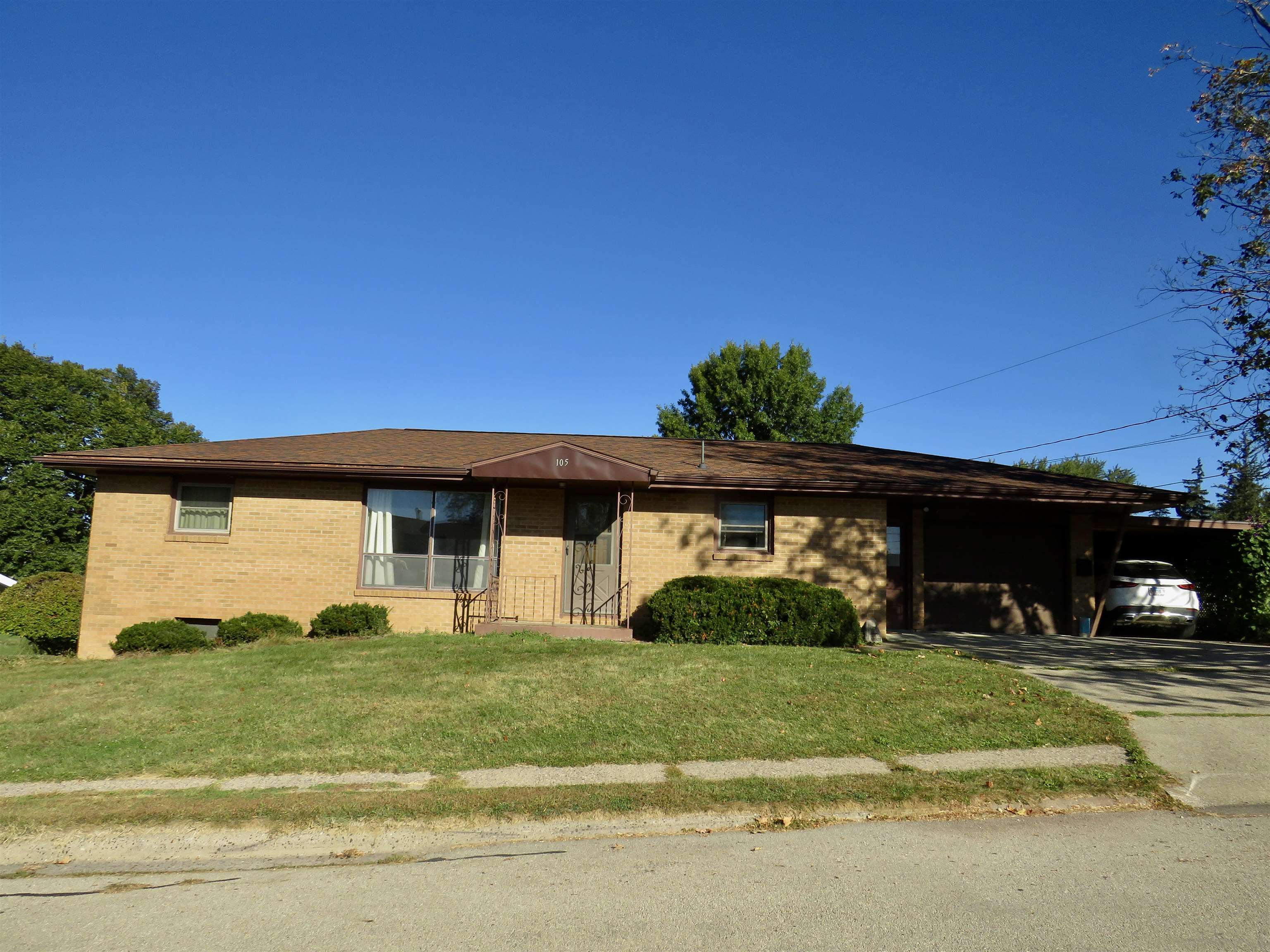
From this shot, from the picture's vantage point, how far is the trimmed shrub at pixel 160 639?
13.7 metres

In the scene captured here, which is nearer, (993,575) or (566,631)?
(566,631)

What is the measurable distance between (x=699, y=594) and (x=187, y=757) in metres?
7.64

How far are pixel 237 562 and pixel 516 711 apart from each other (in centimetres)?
843

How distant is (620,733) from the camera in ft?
26.6

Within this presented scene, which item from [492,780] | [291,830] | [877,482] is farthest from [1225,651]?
[291,830]

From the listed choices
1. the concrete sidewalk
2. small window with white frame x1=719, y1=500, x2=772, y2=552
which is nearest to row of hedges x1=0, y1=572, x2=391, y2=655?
small window with white frame x1=719, y1=500, x2=772, y2=552

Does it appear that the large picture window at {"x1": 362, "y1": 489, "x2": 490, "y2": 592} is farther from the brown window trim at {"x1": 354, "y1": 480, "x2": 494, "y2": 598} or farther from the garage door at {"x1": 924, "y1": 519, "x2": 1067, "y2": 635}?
the garage door at {"x1": 924, "y1": 519, "x2": 1067, "y2": 635}

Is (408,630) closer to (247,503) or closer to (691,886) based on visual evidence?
(247,503)

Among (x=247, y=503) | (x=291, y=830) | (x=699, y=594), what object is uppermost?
(x=247, y=503)

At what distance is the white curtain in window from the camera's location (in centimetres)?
1523

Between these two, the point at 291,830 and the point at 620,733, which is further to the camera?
the point at 620,733

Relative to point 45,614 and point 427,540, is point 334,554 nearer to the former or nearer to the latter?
point 427,540

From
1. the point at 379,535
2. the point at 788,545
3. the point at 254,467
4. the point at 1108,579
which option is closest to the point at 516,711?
the point at 379,535

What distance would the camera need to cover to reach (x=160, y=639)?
44.7ft
